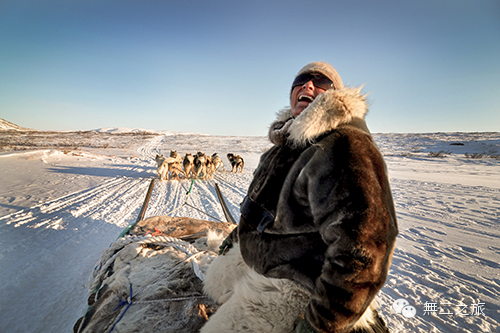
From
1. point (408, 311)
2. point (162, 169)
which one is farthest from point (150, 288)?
point (162, 169)

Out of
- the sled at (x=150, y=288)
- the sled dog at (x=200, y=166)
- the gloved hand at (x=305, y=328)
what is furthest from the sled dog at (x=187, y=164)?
the gloved hand at (x=305, y=328)

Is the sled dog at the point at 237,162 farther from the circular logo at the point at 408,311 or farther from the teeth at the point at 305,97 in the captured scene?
the teeth at the point at 305,97

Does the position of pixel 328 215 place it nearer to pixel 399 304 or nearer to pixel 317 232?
pixel 317 232

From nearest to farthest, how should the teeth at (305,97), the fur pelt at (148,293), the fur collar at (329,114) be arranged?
the fur collar at (329,114) → the fur pelt at (148,293) → the teeth at (305,97)

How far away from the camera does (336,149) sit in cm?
92

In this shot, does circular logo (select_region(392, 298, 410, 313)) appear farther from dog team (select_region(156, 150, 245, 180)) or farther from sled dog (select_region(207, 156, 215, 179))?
sled dog (select_region(207, 156, 215, 179))

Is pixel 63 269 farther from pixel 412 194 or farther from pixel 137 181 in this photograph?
pixel 412 194

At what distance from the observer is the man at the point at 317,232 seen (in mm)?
792

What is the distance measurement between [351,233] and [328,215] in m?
0.10

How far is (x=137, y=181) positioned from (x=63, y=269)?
6510 millimetres

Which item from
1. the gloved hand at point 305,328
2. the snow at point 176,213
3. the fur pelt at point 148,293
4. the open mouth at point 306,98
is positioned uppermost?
the open mouth at point 306,98

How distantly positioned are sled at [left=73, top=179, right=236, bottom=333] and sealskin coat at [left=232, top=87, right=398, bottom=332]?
1.93ft

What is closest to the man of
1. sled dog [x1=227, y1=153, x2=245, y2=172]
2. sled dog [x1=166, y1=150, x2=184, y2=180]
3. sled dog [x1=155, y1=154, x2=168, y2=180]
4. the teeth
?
the teeth

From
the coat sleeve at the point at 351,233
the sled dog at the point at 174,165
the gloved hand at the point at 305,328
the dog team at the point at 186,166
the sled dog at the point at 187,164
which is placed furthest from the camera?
the sled dog at the point at 187,164
